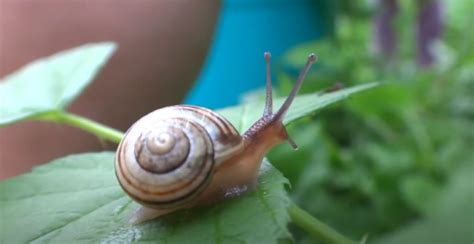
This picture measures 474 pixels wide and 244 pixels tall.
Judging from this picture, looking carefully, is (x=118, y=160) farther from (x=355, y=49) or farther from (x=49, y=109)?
(x=355, y=49)

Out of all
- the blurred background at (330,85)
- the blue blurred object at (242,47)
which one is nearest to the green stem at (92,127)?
the blurred background at (330,85)

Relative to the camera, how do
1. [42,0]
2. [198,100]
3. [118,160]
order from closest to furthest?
[118,160] < [42,0] < [198,100]

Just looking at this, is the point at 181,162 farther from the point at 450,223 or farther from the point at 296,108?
the point at 450,223

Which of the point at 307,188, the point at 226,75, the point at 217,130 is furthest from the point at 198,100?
the point at 217,130

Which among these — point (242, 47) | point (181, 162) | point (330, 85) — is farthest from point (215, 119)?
point (242, 47)

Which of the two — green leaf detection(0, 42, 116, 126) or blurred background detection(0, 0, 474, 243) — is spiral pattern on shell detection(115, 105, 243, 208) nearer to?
green leaf detection(0, 42, 116, 126)

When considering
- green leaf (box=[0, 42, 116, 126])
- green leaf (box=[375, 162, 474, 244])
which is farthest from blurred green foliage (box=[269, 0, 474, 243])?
green leaf (box=[0, 42, 116, 126])
